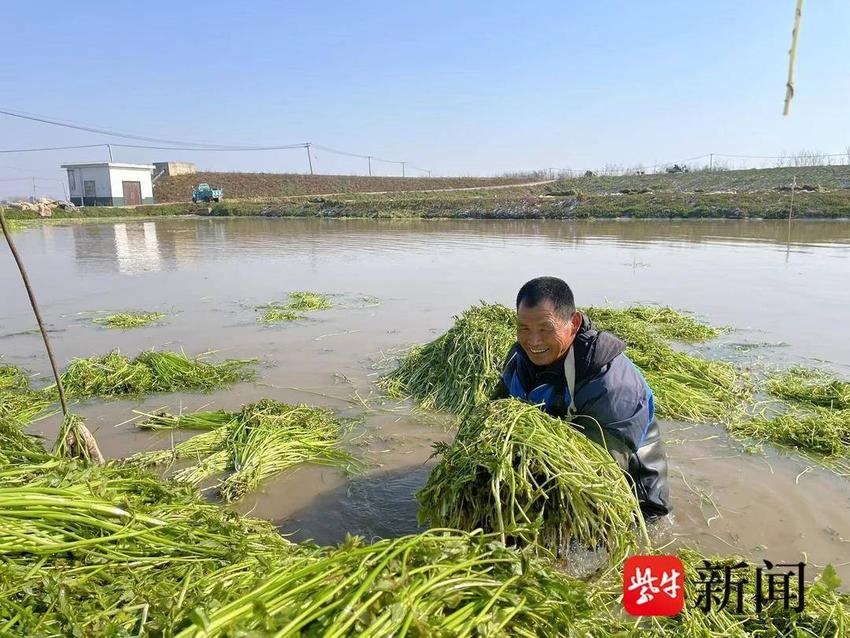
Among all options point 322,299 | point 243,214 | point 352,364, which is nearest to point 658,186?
point 243,214

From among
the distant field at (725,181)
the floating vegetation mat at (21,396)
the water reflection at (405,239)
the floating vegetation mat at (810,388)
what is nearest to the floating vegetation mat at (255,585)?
the floating vegetation mat at (21,396)

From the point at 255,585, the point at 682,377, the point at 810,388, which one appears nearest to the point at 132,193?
the point at 682,377

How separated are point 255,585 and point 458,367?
438 centimetres

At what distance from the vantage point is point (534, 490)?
8.03 ft

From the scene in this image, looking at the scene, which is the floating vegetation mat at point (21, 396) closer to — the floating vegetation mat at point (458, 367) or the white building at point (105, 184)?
the floating vegetation mat at point (458, 367)

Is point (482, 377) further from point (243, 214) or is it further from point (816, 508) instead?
point (243, 214)

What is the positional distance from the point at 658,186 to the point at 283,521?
159 feet

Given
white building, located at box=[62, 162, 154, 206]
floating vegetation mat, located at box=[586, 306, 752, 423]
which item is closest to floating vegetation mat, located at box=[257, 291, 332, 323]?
floating vegetation mat, located at box=[586, 306, 752, 423]

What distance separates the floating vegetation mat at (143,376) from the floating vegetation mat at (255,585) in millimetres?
3745

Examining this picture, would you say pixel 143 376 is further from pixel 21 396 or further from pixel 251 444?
pixel 251 444

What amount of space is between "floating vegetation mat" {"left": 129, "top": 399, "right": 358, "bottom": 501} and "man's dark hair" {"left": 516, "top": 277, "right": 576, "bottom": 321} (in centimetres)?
238

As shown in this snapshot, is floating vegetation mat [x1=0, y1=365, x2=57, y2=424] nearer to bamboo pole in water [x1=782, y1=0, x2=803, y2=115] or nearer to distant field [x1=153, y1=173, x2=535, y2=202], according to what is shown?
bamboo pole in water [x1=782, y1=0, x2=803, y2=115]

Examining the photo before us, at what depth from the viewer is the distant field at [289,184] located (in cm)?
5988

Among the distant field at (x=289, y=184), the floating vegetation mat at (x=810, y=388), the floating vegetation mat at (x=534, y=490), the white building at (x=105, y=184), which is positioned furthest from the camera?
the distant field at (x=289, y=184)
